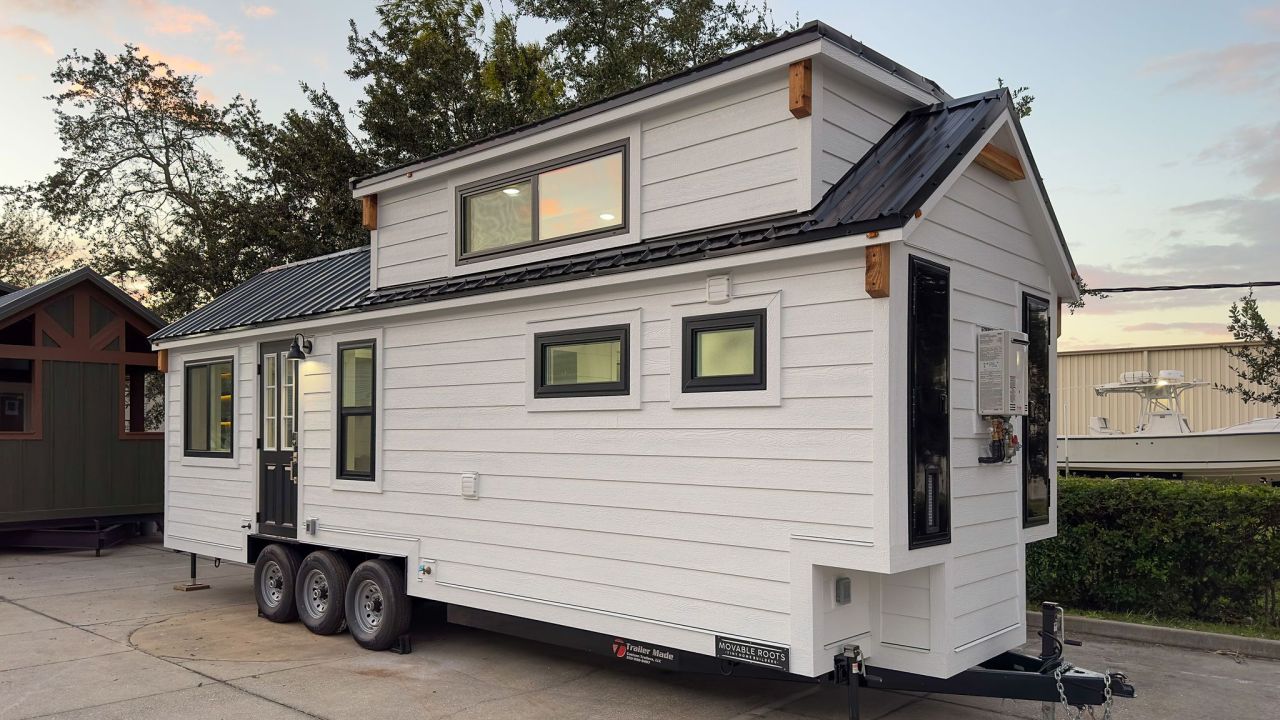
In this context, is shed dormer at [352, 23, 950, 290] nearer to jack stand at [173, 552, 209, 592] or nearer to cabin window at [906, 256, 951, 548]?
cabin window at [906, 256, 951, 548]

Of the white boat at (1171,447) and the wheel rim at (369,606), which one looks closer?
the wheel rim at (369,606)

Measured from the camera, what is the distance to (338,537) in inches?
314

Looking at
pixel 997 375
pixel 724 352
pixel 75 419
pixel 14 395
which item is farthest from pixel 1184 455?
pixel 14 395

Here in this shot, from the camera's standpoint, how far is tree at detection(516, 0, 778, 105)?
67.3 ft

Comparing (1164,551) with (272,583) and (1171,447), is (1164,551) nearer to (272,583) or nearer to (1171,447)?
(1171,447)

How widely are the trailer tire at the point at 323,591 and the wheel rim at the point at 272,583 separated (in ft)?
1.10

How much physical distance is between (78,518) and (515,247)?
10.8 meters

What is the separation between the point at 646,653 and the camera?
5707 mm

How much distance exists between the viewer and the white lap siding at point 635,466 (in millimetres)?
4934

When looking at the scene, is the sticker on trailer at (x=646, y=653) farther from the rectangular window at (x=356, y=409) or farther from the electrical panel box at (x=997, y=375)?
the rectangular window at (x=356, y=409)

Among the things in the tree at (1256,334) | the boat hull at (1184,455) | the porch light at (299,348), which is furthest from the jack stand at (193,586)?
the tree at (1256,334)

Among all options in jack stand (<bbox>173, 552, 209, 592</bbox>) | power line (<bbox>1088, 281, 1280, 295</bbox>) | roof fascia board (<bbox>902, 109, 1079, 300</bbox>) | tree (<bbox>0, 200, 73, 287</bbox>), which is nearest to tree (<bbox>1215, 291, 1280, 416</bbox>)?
power line (<bbox>1088, 281, 1280, 295</bbox>)

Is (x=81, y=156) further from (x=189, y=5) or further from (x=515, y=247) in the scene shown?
(x=515, y=247)

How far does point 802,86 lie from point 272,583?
670cm
